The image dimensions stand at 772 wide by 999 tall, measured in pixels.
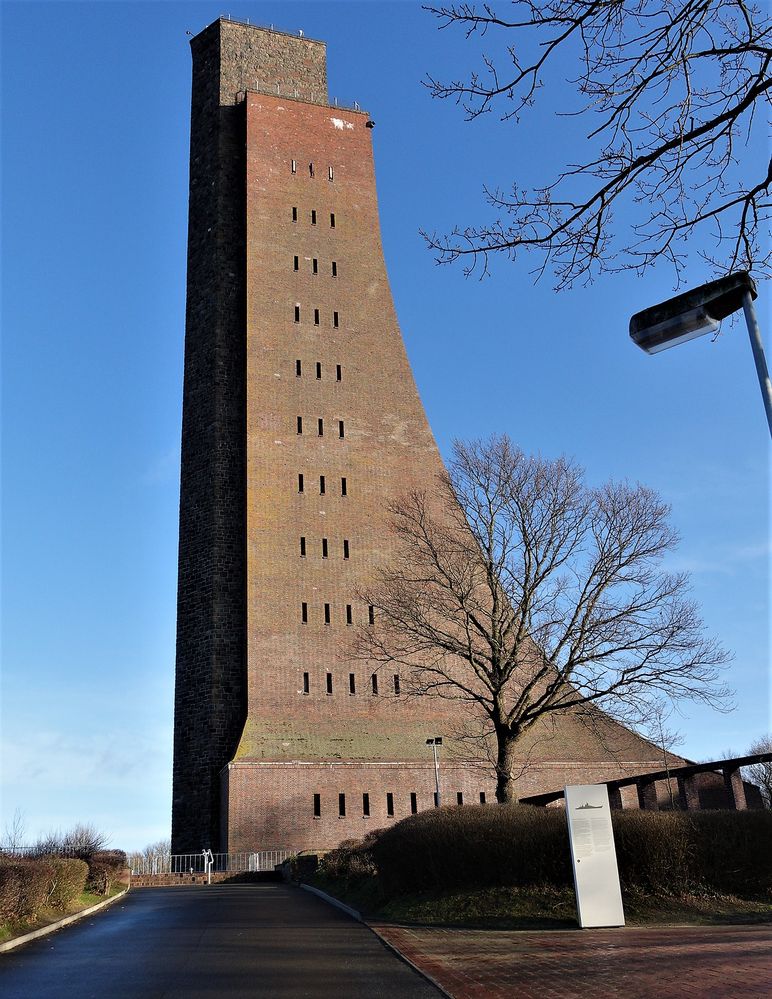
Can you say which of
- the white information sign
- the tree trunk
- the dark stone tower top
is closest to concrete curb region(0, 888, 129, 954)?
the white information sign

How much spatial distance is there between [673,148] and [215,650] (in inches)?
Answer: 1174

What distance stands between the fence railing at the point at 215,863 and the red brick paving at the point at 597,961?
1888cm

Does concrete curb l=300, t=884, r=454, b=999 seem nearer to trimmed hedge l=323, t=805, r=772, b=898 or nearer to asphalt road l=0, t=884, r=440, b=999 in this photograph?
asphalt road l=0, t=884, r=440, b=999

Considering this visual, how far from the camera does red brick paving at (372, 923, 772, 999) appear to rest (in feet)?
24.9

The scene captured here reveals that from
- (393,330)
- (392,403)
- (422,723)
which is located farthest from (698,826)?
(393,330)

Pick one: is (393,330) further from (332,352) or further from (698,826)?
(698,826)

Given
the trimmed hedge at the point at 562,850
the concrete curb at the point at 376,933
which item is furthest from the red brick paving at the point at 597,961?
the trimmed hedge at the point at 562,850

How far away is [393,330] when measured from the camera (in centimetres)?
3969

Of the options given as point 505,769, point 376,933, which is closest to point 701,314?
point 376,933

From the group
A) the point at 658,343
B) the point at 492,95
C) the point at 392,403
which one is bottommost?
the point at 658,343

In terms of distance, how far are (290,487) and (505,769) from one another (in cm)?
1745

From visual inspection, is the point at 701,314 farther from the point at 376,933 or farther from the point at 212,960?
the point at 376,933

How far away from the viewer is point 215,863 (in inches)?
1209

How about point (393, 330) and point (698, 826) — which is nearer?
point (698, 826)
